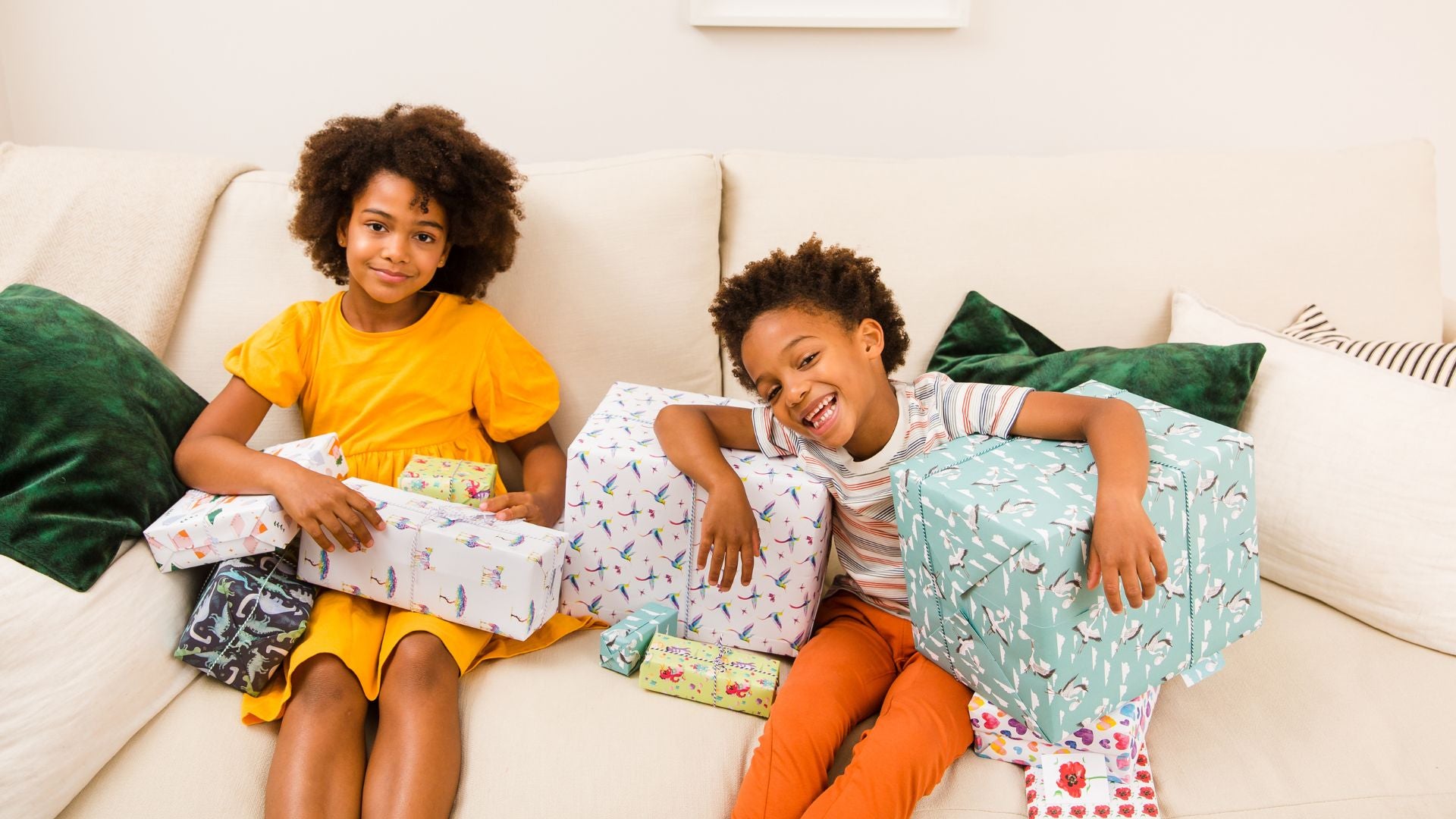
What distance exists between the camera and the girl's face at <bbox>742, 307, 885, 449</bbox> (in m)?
1.19

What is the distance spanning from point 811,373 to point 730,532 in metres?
0.23

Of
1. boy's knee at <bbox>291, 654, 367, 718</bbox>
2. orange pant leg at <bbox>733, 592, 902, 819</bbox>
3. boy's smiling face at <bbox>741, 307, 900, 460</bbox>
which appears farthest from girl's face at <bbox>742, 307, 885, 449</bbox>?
boy's knee at <bbox>291, 654, 367, 718</bbox>

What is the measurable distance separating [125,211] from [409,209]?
19.7 inches

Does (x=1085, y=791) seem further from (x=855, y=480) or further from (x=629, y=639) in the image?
(x=629, y=639)

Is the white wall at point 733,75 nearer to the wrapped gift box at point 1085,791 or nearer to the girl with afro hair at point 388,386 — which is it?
the girl with afro hair at point 388,386

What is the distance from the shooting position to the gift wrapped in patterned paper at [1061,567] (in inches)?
39.9

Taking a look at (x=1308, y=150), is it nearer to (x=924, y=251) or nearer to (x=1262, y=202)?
(x=1262, y=202)

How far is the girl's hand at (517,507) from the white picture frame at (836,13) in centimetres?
100

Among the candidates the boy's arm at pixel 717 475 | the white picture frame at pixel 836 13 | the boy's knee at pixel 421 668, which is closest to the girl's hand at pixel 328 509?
the boy's knee at pixel 421 668

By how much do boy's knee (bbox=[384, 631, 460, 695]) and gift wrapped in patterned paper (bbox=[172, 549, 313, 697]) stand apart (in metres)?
0.13

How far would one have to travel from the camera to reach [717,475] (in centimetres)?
121

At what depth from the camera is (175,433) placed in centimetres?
133

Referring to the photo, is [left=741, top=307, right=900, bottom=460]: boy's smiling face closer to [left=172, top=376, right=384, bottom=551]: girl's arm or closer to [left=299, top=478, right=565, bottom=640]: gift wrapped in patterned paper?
[left=299, top=478, right=565, bottom=640]: gift wrapped in patterned paper

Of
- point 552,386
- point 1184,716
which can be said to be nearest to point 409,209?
point 552,386
